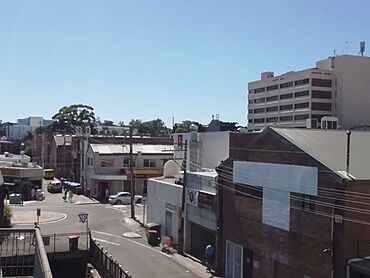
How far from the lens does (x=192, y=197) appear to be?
32156 millimetres

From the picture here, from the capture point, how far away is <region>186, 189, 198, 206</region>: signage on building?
31.5 meters

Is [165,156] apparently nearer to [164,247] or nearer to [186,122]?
[164,247]

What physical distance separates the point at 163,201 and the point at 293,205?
17.3 meters

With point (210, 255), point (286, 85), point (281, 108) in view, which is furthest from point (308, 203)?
point (281, 108)

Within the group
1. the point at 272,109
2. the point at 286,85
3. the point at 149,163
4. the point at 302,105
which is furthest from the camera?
the point at 272,109

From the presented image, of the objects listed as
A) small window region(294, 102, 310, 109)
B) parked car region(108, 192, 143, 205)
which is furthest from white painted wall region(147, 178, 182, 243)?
small window region(294, 102, 310, 109)

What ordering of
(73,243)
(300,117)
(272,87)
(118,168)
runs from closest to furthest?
(73,243) → (118,168) → (300,117) → (272,87)

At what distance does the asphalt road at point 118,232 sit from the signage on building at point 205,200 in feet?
12.5

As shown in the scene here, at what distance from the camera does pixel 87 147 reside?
66875 mm

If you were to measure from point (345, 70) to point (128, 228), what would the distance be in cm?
8365

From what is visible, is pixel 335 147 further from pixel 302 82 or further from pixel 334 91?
pixel 302 82

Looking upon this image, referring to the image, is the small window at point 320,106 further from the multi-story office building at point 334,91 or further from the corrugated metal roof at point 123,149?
the corrugated metal roof at point 123,149

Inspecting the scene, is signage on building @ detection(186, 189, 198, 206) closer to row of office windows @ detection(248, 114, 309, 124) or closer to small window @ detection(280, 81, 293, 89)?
row of office windows @ detection(248, 114, 309, 124)

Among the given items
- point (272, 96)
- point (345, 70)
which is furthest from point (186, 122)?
point (345, 70)
